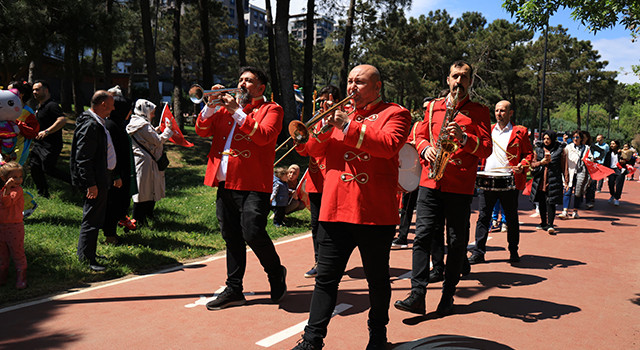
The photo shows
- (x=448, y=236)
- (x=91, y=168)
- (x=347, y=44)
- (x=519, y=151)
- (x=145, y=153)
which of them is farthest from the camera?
(x=347, y=44)

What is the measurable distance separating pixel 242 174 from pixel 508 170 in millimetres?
4206

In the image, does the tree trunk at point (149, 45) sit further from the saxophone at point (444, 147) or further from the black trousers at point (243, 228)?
the saxophone at point (444, 147)

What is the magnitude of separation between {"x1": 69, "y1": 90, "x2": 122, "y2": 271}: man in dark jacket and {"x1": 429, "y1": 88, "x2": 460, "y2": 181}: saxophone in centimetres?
377

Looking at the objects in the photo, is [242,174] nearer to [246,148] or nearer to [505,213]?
[246,148]

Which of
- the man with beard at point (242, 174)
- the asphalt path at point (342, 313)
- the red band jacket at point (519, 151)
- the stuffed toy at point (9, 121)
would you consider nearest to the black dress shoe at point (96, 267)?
the asphalt path at point (342, 313)

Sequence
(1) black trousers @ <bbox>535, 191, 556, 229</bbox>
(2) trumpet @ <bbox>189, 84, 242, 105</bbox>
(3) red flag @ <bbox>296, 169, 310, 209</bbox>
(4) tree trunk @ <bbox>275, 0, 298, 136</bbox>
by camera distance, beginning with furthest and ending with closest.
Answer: (4) tree trunk @ <bbox>275, 0, 298, 136</bbox>, (1) black trousers @ <bbox>535, 191, 556, 229</bbox>, (3) red flag @ <bbox>296, 169, 310, 209</bbox>, (2) trumpet @ <bbox>189, 84, 242, 105</bbox>

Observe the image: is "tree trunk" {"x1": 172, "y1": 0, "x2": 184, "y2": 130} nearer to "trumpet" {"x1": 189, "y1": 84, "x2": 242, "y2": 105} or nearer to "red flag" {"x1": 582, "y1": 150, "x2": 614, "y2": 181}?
"red flag" {"x1": 582, "y1": 150, "x2": 614, "y2": 181}

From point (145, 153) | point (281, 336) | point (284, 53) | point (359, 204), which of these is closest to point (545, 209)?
point (145, 153)

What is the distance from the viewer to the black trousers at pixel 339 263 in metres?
3.71

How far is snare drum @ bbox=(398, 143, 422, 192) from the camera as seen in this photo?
4613 mm

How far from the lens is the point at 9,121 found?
6766 mm

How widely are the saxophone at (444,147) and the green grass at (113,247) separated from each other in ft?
12.2

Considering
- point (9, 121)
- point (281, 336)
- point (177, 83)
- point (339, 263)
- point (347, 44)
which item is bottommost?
point (281, 336)

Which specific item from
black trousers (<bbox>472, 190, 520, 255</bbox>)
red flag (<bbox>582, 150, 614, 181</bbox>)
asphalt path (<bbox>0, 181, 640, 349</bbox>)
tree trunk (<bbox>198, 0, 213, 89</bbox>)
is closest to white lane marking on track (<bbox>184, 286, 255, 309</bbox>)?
asphalt path (<bbox>0, 181, 640, 349</bbox>)
